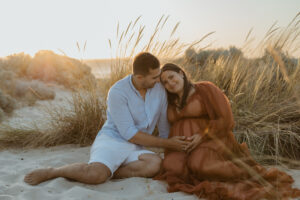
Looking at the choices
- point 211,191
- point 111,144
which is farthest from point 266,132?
point 111,144

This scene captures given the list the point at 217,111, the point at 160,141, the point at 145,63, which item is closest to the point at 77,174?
the point at 160,141

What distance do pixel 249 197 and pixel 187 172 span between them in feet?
2.23

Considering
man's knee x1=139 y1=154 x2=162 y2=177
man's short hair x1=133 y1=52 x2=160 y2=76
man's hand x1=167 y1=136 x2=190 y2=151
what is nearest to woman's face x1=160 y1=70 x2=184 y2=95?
man's short hair x1=133 y1=52 x2=160 y2=76

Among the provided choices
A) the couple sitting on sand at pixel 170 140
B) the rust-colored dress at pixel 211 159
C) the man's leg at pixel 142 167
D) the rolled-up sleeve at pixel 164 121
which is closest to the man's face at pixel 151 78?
the couple sitting on sand at pixel 170 140

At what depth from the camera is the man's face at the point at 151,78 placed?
2957 millimetres

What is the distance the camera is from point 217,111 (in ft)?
9.25

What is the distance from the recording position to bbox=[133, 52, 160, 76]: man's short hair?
2920 millimetres

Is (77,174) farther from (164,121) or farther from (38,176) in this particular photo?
(164,121)

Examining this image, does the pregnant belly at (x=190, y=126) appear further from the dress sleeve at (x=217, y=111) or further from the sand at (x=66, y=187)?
the sand at (x=66, y=187)

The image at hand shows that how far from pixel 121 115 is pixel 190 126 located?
0.70 m

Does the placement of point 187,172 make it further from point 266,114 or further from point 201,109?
point 266,114

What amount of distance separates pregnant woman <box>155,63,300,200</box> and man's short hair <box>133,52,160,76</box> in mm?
136

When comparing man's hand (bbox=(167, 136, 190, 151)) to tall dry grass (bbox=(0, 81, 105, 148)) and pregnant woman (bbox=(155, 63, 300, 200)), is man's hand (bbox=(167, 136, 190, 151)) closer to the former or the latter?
pregnant woman (bbox=(155, 63, 300, 200))

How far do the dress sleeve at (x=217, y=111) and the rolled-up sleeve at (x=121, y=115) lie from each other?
754mm
